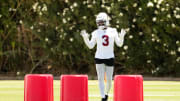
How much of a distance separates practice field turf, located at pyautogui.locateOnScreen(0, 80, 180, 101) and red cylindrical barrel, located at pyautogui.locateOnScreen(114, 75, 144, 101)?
2.50 meters

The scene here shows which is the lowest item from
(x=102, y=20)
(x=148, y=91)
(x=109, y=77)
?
(x=148, y=91)

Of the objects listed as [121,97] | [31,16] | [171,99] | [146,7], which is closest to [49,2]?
[31,16]

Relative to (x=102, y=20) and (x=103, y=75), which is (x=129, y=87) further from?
(x=102, y=20)

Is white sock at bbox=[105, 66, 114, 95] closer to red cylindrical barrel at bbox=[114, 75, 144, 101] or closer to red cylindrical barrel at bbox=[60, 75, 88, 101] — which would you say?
red cylindrical barrel at bbox=[60, 75, 88, 101]

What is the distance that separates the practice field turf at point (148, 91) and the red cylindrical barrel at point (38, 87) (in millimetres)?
2373

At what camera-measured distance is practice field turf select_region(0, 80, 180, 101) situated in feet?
40.3

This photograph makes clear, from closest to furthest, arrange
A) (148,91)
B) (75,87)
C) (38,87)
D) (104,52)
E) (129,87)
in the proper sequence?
(129,87), (38,87), (75,87), (104,52), (148,91)

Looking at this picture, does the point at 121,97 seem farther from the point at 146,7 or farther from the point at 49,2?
the point at 49,2

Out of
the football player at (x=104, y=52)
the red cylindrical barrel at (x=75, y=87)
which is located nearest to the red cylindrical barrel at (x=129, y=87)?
the red cylindrical barrel at (x=75, y=87)

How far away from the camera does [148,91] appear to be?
14102 mm

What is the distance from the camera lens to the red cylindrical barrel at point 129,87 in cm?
945

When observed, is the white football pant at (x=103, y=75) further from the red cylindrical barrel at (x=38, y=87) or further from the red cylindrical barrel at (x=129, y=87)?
the red cylindrical barrel at (x=38, y=87)

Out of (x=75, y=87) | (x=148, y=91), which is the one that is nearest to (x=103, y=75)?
(x=75, y=87)

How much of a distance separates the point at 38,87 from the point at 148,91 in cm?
491
